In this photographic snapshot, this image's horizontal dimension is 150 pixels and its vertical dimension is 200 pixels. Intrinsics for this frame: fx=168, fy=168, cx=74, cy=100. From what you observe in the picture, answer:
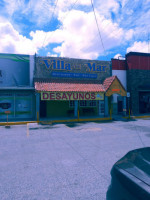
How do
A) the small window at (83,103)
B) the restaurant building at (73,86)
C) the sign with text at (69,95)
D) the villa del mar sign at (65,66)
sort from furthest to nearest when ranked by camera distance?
the small window at (83,103) < the villa del mar sign at (65,66) < the restaurant building at (73,86) < the sign with text at (69,95)

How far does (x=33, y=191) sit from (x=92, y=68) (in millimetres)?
16850

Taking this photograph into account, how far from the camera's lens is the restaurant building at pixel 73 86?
1638 cm

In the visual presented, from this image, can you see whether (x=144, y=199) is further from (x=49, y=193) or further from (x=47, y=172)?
(x=47, y=172)

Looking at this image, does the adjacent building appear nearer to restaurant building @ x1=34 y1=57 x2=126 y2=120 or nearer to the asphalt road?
restaurant building @ x1=34 y1=57 x2=126 y2=120

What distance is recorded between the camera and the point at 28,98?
18000 mm

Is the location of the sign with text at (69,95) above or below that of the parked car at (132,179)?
above

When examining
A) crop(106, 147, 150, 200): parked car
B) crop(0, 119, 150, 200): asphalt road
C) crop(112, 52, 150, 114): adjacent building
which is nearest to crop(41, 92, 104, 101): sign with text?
crop(112, 52, 150, 114): adjacent building

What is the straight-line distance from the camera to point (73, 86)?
56.5 feet

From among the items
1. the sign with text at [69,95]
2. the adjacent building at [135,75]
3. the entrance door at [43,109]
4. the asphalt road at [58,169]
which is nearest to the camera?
the asphalt road at [58,169]

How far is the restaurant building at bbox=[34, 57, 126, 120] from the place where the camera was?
16.4 meters

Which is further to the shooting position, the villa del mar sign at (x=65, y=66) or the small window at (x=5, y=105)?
the villa del mar sign at (x=65, y=66)

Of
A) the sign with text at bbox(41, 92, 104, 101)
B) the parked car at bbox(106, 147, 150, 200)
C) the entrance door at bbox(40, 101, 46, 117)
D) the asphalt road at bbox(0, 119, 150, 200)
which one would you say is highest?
the sign with text at bbox(41, 92, 104, 101)

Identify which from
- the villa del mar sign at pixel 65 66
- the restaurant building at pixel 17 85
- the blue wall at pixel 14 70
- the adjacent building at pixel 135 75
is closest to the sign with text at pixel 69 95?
the restaurant building at pixel 17 85

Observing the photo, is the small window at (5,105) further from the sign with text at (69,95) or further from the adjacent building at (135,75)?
the adjacent building at (135,75)
